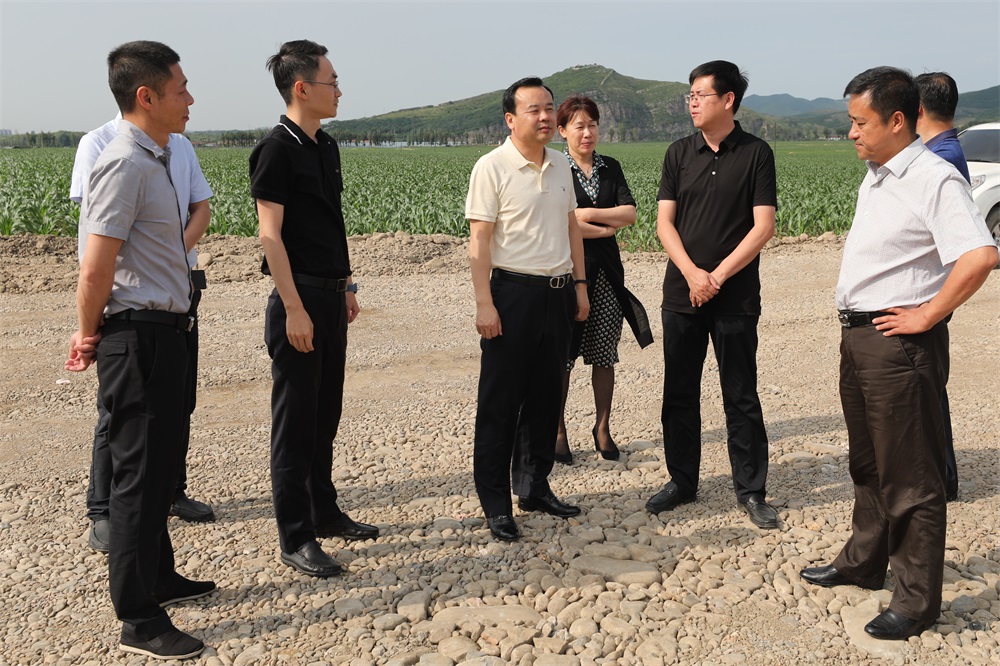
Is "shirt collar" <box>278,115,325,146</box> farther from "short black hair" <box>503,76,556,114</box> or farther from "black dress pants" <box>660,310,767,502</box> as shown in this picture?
"black dress pants" <box>660,310,767,502</box>

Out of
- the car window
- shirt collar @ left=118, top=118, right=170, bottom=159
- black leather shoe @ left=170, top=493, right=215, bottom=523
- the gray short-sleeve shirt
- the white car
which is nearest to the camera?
the gray short-sleeve shirt

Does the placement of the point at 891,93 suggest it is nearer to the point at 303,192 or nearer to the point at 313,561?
the point at 303,192

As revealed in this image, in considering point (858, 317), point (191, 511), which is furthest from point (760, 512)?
point (191, 511)

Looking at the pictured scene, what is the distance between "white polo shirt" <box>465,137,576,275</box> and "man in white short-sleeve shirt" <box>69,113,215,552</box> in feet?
4.76

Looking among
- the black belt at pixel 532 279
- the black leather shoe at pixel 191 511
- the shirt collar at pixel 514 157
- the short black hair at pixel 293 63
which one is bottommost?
the black leather shoe at pixel 191 511

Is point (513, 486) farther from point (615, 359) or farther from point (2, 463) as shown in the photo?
point (2, 463)

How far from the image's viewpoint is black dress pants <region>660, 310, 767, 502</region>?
4477 millimetres

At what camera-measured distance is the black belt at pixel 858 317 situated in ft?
10.9

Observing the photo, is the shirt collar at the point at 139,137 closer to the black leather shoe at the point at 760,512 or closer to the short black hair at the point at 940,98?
the black leather shoe at the point at 760,512

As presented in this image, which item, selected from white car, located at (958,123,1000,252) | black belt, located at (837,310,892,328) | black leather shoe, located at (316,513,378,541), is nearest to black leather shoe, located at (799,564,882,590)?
black belt, located at (837,310,892,328)

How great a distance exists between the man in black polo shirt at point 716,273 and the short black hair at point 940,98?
103cm

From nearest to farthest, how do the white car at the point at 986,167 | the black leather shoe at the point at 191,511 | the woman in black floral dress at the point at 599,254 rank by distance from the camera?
the black leather shoe at the point at 191,511
the woman in black floral dress at the point at 599,254
the white car at the point at 986,167

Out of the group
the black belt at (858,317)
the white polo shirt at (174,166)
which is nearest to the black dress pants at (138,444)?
the white polo shirt at (174,166)

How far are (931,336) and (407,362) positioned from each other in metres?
5.19
